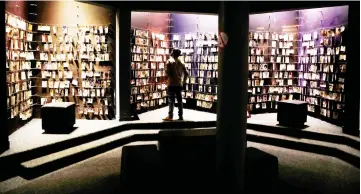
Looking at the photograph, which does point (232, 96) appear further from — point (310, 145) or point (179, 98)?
point (179, 98)

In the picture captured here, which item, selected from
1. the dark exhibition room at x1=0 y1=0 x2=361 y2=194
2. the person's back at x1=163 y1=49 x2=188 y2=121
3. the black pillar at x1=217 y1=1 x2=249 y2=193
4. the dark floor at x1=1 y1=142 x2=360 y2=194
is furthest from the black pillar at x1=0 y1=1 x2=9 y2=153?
the person's back at x1=163 y1=49 x2=188 y2=121

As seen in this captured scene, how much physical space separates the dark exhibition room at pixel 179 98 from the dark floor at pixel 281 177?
0.11 feet

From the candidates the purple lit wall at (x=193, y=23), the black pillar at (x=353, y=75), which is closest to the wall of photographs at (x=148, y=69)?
the purple lit wall at (x=193, y=23)

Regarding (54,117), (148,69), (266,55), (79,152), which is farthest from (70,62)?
(266,55)

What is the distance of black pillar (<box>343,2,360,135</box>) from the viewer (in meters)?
7.33

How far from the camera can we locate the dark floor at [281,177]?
5.24 meters

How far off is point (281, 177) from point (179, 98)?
142 inches

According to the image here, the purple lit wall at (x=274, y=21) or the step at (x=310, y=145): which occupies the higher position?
the purple lit wall at (x=274, y=21)

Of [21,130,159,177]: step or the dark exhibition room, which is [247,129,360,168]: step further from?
[21,130,159,177]: step

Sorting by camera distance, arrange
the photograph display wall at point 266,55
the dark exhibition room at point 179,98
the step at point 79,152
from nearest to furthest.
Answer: the dark exhibition room at point 179,98 < the step at point 79,152 < the photograph display wall at point 266,55

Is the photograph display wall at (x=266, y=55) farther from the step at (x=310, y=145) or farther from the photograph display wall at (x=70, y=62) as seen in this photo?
the step at (x=310, y=145)

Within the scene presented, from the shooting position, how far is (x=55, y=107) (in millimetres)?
7258

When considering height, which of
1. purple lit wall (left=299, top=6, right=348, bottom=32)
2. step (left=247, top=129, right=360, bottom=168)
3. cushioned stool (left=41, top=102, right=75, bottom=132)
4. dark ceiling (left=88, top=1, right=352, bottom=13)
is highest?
dark ceiling (left=88, top=1, right=352, bottom=13)

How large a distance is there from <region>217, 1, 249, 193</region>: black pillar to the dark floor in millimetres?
1187
